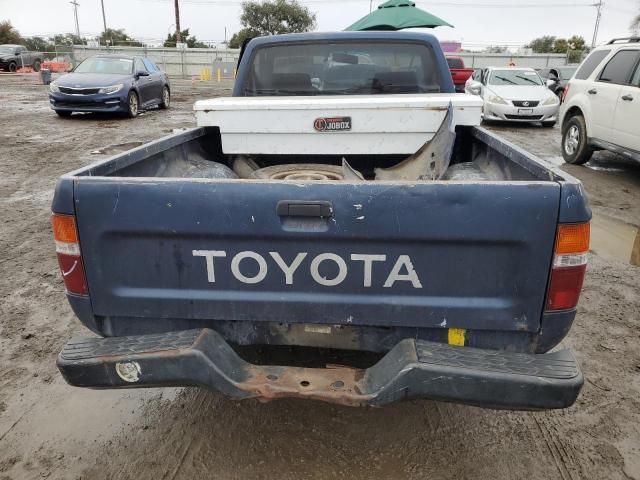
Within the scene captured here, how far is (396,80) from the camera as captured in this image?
14.6 ft

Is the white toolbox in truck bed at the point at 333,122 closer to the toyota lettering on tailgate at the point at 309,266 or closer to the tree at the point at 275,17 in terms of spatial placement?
the toyota lettering on tailgate at the point at 309,266

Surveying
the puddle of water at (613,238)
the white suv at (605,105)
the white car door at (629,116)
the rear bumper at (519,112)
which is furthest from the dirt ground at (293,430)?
the rear bumper at (519,112)

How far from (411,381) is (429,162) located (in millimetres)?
1905

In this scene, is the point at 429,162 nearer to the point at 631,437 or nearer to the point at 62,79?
the point at 631,437

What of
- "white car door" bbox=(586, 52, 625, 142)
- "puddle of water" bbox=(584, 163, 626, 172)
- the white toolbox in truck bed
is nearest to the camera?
the white toolbox in truck bed

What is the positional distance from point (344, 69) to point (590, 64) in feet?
21.0

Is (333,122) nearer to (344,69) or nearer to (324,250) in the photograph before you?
(344,69)

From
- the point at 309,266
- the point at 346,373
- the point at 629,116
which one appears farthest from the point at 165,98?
the point at 346,373

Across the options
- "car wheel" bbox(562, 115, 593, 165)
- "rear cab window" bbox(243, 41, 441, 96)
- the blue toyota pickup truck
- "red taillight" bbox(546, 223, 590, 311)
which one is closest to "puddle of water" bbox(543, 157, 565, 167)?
"car wheel" bbox(562, 115, 593, 165)

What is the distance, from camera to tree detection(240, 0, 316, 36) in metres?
50.4

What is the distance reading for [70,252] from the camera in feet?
7.17

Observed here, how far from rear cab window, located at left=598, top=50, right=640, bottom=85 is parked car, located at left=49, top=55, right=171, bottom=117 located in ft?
36.0

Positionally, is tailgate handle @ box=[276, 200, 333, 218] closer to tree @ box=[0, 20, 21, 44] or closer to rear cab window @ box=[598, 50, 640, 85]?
rear cab window @ box=[598, 50, 640, 85]

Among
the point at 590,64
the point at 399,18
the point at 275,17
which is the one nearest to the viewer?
the point at 590,64
